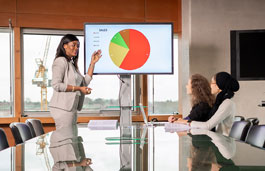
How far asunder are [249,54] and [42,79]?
330cm

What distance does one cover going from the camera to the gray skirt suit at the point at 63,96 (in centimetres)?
371

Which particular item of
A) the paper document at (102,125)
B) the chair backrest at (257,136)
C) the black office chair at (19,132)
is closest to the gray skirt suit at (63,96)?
the paper document at (102,125)

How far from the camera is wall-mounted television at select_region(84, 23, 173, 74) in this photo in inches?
182

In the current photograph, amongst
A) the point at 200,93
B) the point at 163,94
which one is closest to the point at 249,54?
the point at 163,94

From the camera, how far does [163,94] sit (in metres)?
6.47

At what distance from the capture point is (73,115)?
378 centimetres

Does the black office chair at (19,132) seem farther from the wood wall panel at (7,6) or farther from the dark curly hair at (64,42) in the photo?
the wood wall panel at (7,6)

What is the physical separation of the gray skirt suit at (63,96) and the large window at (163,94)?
276cm

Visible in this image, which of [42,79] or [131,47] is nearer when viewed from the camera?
[131,47]

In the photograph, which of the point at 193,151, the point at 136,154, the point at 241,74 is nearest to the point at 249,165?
the point at 193,151

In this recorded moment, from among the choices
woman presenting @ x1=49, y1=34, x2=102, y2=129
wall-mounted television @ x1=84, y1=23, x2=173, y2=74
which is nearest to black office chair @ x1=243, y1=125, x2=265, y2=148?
woman presenting @ x1=49, y1=34, x2=102, y2=129

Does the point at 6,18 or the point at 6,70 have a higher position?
the point at 6,18

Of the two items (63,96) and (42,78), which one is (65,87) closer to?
(63,96)

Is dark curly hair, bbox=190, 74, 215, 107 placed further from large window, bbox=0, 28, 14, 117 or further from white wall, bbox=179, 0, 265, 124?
large window, bbox=0, 28, 14, 117
